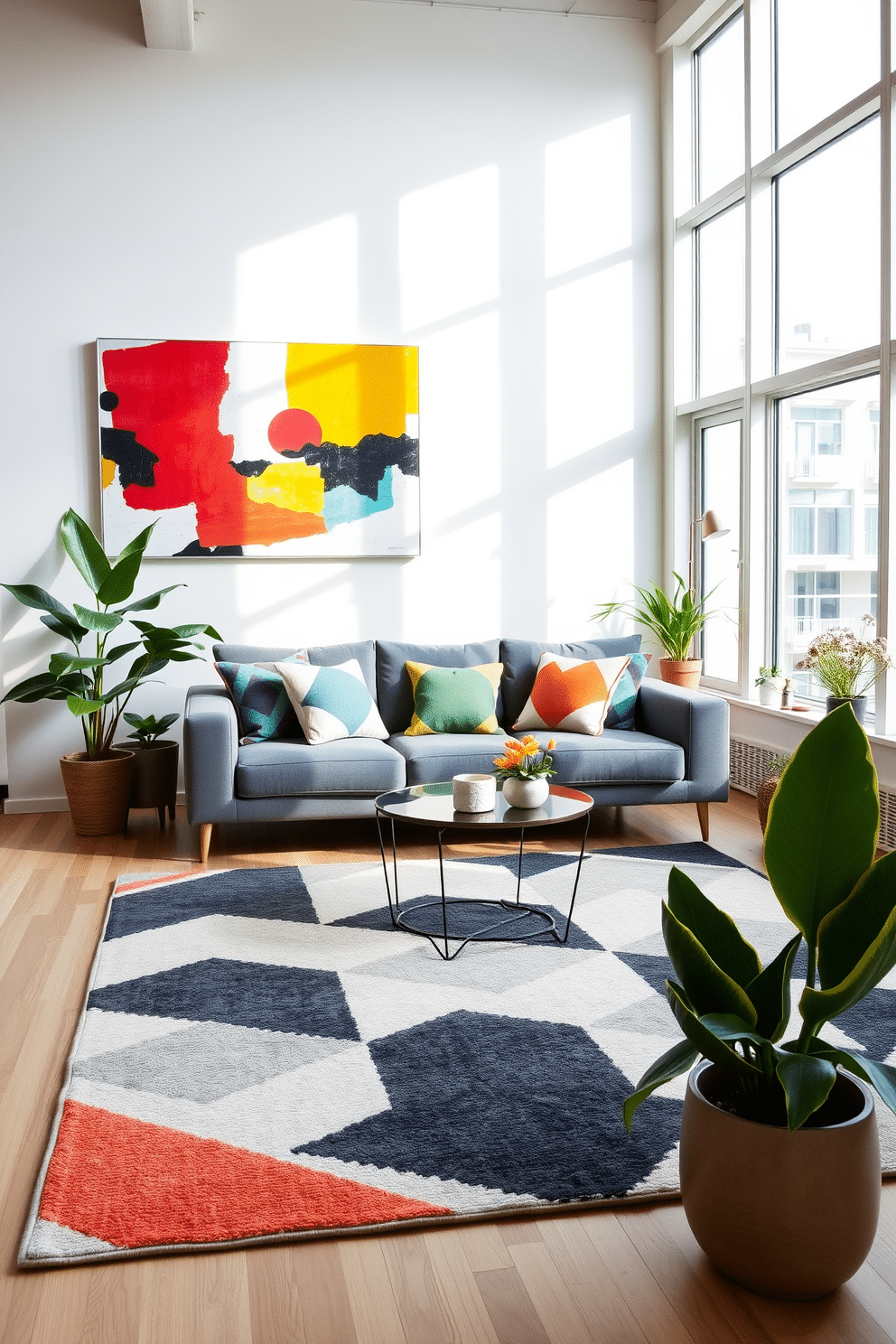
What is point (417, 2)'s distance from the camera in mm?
5367

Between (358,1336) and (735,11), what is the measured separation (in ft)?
18.7

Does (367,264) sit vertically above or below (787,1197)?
above

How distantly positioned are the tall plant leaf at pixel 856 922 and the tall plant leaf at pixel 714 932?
0.15m

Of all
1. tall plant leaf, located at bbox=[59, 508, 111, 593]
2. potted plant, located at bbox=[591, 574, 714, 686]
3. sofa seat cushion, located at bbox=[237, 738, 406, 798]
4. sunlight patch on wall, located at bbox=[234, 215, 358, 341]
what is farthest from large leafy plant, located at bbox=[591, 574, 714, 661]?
tall plant leaf, located at bbox=[59, 508, 111, 593]

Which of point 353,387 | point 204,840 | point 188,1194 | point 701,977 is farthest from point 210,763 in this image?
point 701,977

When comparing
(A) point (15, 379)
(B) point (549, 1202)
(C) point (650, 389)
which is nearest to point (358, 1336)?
(B) point (549, 1202)

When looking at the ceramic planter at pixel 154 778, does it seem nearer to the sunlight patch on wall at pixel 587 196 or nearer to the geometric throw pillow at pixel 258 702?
the geometric throw pillow at pixel 258 702

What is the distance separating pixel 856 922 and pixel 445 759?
111 inches

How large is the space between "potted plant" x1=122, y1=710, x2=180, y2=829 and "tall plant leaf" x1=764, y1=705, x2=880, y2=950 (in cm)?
360

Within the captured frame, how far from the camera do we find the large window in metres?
4.36

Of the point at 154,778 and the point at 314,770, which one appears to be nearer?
the point at 314,770

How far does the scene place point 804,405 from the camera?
4.91 meters

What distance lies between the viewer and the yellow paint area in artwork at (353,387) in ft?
17.3

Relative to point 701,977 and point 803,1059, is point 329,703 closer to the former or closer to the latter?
point 701,977
